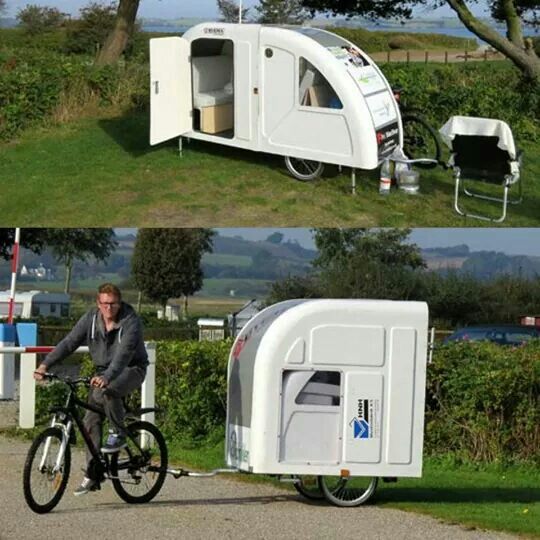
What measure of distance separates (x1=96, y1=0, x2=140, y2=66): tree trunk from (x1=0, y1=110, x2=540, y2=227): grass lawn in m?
7.15

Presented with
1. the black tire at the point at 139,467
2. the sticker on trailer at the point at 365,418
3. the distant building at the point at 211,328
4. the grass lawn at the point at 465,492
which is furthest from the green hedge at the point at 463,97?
the black tire at the point at 139,467

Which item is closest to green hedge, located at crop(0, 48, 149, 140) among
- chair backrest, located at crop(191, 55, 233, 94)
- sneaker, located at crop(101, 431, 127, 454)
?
chair backrest, located at crop(191, 55, 233, 94)

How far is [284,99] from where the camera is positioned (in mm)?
14891

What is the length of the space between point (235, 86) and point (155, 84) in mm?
1029

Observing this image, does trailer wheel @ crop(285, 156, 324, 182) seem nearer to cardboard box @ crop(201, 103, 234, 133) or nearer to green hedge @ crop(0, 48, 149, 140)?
cardboard box @ crop(201, 103, 234, 133)

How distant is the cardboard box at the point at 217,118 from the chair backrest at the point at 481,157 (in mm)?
3386

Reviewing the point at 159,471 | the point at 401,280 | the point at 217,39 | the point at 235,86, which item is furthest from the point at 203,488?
the point at 401,280

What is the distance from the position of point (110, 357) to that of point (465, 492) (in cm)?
278

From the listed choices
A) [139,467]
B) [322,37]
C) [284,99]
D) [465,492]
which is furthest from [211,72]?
[139,467]

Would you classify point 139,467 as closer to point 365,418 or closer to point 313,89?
point 365,418

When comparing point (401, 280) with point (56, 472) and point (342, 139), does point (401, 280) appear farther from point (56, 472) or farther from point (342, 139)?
point (56, 472)

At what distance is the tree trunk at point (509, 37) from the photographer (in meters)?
23.1

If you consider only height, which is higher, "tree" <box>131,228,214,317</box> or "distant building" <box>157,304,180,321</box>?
A: "tree" <box>131,228,214,317</box>

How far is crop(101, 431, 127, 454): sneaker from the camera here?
7.78m
